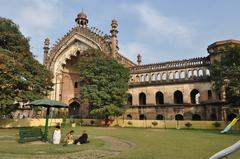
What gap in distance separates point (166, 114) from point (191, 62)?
25.7 ft

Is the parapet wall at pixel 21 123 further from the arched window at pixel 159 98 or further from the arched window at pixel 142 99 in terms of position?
the arched window at pixel 159 98

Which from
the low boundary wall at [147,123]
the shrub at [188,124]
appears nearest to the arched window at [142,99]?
the low boundary wall at [147,123]

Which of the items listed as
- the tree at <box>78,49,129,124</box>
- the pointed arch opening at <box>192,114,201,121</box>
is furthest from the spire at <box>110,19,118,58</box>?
the pointed arch opening at <box>192,114,201,121</box>

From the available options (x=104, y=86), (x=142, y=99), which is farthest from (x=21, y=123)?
(x=142, y=99)

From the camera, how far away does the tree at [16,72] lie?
20.3 metres

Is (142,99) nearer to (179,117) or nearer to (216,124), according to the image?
(179,117)

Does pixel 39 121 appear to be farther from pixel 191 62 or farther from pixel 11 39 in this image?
pixel 191 62

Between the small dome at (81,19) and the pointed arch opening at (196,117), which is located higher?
the small dome at (81,19)

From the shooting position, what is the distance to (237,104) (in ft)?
64.3

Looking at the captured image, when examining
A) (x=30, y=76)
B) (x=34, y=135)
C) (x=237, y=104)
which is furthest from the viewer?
(x=30, y=76)

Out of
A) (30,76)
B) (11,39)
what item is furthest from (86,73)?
(11,39)

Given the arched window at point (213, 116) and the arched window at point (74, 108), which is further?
the arched window at point (74, 108)

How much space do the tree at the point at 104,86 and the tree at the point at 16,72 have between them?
5069 mm

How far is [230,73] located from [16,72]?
20.6m
